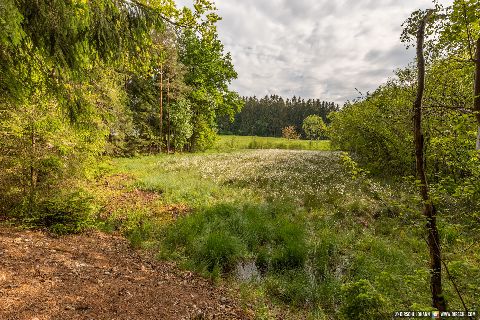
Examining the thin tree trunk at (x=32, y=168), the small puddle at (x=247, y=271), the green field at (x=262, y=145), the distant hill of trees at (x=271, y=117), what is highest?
the distant hill of trees at (x=271, y=117)

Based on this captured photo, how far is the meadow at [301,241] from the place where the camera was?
5.07 meters

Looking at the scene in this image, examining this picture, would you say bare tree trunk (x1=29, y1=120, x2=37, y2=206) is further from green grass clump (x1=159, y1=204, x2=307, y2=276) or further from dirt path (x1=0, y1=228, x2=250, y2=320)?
green grass clump (x1=159, y1=204, x2=307, y2=276)

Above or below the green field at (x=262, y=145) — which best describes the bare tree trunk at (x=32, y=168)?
below

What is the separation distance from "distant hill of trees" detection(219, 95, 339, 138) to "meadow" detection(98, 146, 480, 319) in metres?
104

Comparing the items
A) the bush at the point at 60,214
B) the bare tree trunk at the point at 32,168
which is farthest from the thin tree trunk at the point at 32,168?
the bush at the point at 60,214

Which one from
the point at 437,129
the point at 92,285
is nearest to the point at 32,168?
the point at 92,285

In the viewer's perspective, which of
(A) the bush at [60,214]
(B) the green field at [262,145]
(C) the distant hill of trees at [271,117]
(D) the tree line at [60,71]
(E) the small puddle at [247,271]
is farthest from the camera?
(C) the distant hill of trees at [271,117]

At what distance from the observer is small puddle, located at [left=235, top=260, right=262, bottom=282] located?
753 centimetres

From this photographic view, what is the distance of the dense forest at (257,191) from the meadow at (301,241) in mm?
52

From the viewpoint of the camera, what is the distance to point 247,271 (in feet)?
26.0

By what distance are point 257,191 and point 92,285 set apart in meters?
10.5

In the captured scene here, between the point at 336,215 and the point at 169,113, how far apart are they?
2800 centimetres

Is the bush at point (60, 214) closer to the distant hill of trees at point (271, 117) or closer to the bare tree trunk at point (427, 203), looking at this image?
the bare tree trunk at point (427, 203)

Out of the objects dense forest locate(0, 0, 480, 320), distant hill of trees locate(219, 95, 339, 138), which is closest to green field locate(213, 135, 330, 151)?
dense forest locate(0, 0, 480, 320)
